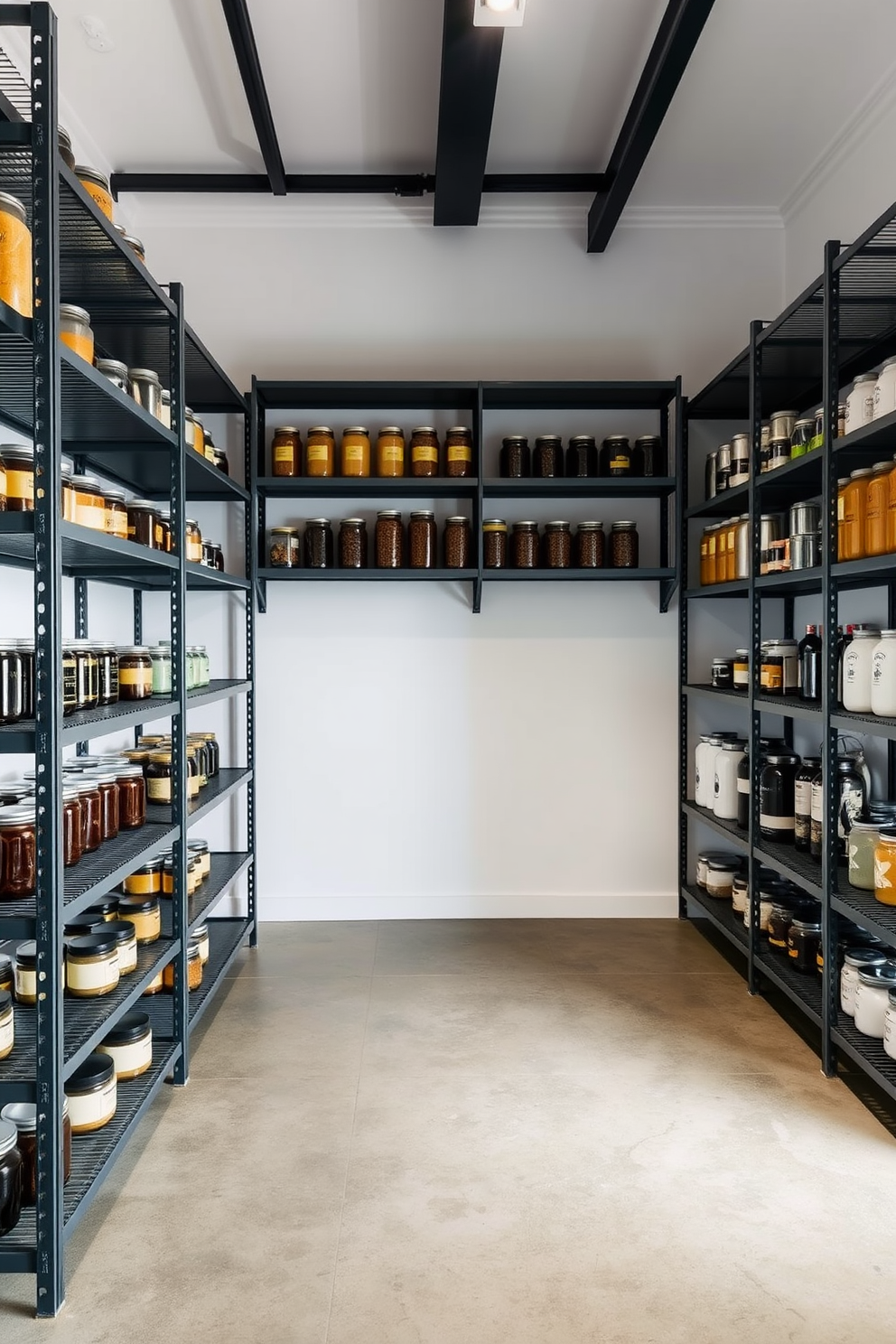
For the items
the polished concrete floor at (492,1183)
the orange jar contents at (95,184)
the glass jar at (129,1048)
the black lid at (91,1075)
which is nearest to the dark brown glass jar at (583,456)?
the polished concrete floor at (492,1183)

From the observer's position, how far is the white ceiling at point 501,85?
2686 millimetres

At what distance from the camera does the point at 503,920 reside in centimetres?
382

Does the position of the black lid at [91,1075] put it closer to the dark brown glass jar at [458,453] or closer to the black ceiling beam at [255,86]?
the dark brown glass jar at [458,453]

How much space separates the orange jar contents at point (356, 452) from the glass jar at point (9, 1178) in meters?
2.47

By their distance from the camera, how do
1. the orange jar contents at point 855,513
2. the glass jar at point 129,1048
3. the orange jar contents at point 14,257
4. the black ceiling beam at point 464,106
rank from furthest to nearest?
the black ceiling beam at point 464,106 < the orange jar contents at point 855,513 < the glass jar at point 129,1048 < the orange jar contents at point 14,257

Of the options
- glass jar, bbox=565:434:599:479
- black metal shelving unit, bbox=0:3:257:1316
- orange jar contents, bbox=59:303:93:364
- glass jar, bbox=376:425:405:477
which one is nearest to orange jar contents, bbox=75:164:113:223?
black metal shelving unit, bbox=0:3:257:1316

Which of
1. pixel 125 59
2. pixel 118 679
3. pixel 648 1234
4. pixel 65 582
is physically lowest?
pixel 648 1234

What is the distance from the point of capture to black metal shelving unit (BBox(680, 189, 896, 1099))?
2.34 metres

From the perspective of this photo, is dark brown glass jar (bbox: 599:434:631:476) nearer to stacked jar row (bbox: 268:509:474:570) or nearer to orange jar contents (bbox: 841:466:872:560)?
stacked jar row (bbox: 268:509:474:570)

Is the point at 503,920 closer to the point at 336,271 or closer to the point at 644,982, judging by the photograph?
the point at 644,982

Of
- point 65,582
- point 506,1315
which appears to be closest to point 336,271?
point 65,582

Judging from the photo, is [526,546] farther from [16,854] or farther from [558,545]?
[16,854]

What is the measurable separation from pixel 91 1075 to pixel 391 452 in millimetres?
2370

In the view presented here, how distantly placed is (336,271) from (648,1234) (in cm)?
350
